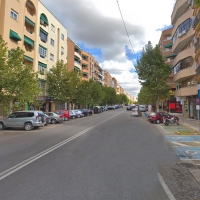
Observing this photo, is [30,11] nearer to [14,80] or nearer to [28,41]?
[28,41]

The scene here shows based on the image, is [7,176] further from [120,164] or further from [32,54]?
[32,54]

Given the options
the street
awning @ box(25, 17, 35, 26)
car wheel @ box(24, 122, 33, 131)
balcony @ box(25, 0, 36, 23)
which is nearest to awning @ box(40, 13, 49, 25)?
balcony @ box(25, 0, 36, 23)

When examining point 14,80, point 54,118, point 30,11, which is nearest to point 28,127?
point 14,80

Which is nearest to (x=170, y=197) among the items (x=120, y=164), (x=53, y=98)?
(x=120, y=164)

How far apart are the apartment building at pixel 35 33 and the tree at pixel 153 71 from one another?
16664 mm

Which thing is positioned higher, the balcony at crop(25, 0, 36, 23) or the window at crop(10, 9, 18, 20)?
the balcony at crop(25, 0, 36, 23)

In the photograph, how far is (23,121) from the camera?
17828 mm

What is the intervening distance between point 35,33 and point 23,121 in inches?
789

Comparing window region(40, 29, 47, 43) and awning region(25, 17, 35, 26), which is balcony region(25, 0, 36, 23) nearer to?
awning region(25, 17, 35, 26)

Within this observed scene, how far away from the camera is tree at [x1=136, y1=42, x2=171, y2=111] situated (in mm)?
33438

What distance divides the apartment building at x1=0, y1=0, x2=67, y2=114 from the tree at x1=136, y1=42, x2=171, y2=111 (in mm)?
16664

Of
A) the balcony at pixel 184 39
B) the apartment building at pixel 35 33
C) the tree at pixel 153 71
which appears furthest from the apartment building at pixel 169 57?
the apartment building at pixel 35 33

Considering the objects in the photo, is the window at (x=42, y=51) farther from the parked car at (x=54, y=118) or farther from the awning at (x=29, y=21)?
the parked car at (x=54, y=118)

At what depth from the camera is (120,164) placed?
685 cm
